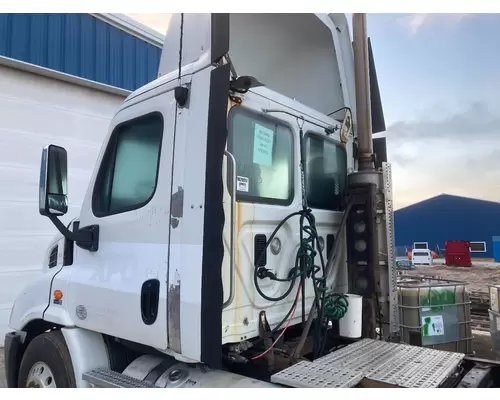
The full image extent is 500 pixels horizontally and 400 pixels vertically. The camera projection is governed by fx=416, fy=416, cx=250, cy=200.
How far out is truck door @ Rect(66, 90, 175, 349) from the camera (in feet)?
7.64

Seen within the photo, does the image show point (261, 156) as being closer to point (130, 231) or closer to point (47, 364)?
point (130, 231)

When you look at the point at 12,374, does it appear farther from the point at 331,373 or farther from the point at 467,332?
the point at 467,332

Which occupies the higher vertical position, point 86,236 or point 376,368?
point 86,236

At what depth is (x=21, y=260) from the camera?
6.68 m

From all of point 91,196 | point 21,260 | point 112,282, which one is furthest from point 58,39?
point 112,282

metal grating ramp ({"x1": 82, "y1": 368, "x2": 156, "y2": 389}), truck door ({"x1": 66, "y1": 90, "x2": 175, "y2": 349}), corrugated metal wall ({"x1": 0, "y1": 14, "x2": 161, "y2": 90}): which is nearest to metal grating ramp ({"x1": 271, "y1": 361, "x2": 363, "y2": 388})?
truck door ({"x1": 66, "y1": 90, "x2": 175, "y2": 349})

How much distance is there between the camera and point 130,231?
2.55 meters

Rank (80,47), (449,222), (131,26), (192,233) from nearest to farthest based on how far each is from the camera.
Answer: (192,233) < (80,47) < (131,26) < (449,222)

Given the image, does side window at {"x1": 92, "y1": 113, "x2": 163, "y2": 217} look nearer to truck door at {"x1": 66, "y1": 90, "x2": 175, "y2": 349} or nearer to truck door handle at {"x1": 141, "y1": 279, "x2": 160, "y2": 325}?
truck door at {"x1": 66, "y1": 90, "x2": 175, "y2": 349}

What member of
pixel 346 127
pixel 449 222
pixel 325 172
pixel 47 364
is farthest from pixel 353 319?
pixel 449 222

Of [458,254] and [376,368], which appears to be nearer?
[376,368]

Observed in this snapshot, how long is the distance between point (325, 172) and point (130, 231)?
1535 millimetres

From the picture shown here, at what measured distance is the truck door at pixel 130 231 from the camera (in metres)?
2.33

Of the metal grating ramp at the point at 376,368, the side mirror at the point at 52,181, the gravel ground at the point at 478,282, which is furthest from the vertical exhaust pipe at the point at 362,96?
the gravel ground at the point at 478,282
